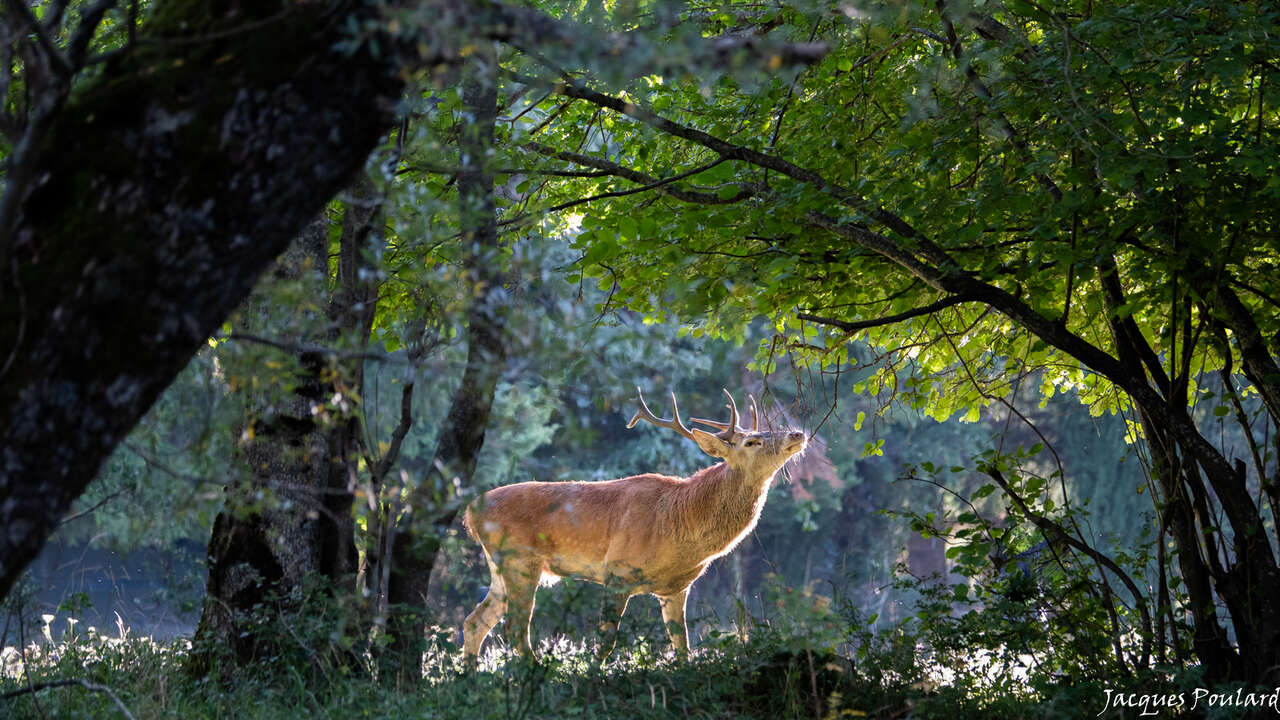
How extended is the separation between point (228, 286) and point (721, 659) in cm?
367

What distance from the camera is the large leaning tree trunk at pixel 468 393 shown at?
323 cm

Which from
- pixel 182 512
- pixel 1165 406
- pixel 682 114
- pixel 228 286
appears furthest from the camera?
pixel 682 114

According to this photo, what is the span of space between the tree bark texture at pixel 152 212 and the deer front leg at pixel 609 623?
2475 mm

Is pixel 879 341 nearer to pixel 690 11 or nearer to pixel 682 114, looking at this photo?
pixel 682 114

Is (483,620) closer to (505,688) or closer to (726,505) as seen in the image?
(726,505)

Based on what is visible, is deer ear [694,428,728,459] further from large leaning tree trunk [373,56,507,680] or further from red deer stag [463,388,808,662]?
large leaning tree trunk [373,56,507,680]

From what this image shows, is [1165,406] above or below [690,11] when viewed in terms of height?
below

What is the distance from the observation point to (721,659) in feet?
16.9

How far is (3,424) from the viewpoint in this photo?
6.68ft

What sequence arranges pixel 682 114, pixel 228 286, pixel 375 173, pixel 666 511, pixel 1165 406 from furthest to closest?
pixel 666 511 → pixel 682 114 → pixel 1165 406 → pixel 375 173 → pixel 228 286

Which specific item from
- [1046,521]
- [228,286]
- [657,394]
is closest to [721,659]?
[1046,521]

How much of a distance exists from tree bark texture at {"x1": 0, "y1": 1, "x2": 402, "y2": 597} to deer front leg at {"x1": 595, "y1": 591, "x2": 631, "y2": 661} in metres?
2.48

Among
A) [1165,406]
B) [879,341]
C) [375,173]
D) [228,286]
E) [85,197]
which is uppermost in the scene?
[879,341]

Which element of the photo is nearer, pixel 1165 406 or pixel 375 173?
pixel 375 173
